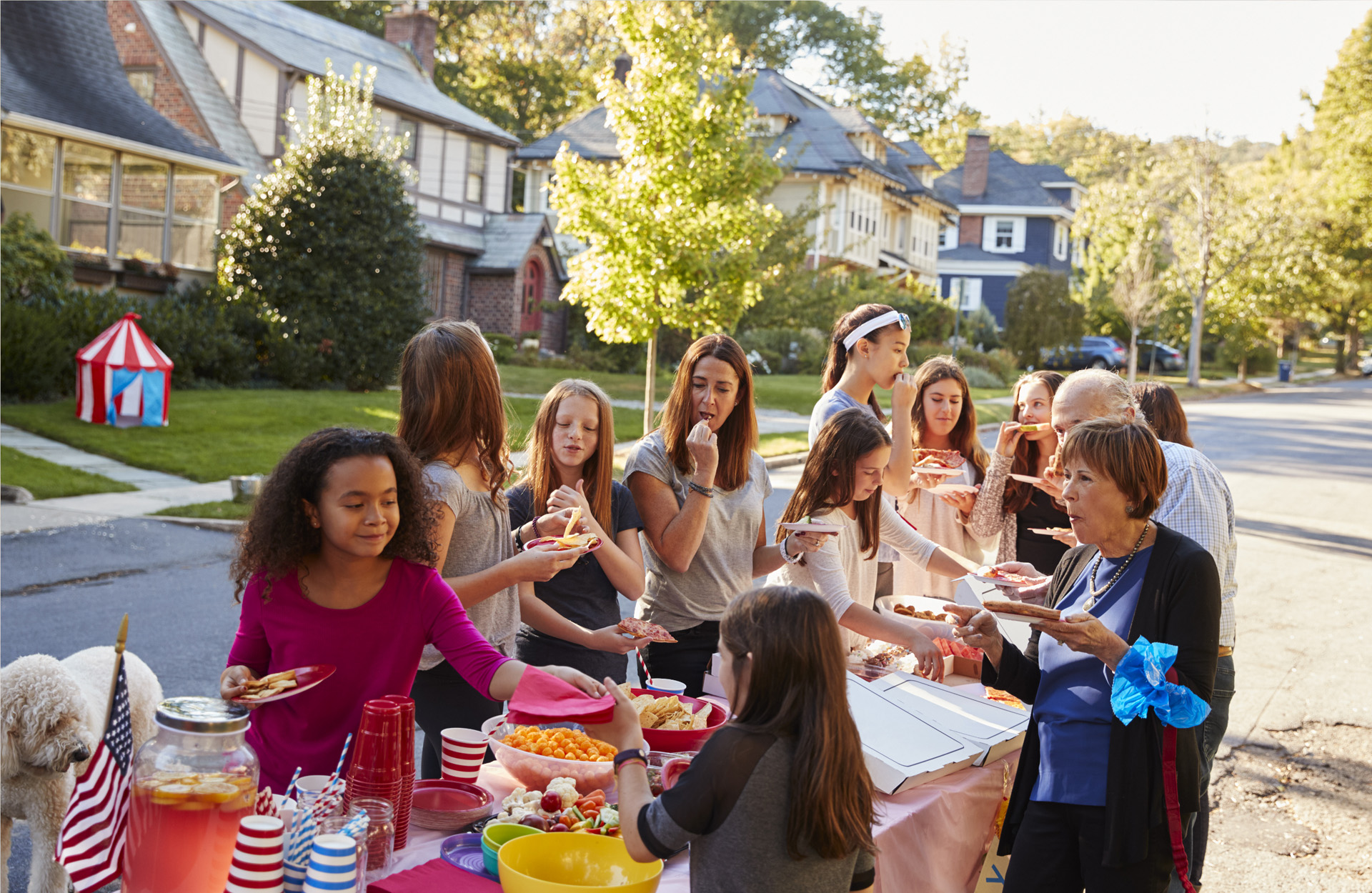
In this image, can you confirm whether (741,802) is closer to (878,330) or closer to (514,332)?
(878,330)

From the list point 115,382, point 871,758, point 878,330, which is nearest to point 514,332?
point 115,382

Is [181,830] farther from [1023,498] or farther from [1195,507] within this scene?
[1023,498]

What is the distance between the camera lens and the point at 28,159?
21047 mm

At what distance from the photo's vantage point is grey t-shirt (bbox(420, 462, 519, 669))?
3.21 metres

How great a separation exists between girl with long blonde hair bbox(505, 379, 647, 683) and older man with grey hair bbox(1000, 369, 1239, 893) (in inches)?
51.3

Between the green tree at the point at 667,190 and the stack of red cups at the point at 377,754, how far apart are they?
1339 cm

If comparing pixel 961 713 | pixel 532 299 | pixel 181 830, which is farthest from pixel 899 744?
pixel 532 299

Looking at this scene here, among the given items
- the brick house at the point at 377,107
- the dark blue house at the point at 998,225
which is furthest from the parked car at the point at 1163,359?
the brick house at the point at 377,107

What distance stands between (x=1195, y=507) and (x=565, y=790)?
229 cm

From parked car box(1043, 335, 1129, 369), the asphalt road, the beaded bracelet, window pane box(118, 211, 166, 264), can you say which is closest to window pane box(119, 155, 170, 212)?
window pane box(118, 211, 166, 264)

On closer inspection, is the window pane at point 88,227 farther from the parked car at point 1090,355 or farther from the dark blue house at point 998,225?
the dark blue house at point 998,225

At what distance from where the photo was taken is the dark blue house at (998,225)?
183 feet

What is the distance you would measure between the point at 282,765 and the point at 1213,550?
286cm

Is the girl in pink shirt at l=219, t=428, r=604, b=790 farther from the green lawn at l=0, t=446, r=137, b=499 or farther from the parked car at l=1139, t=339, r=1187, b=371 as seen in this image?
the parked car at l=1139, t=339, r=1187, b=371
